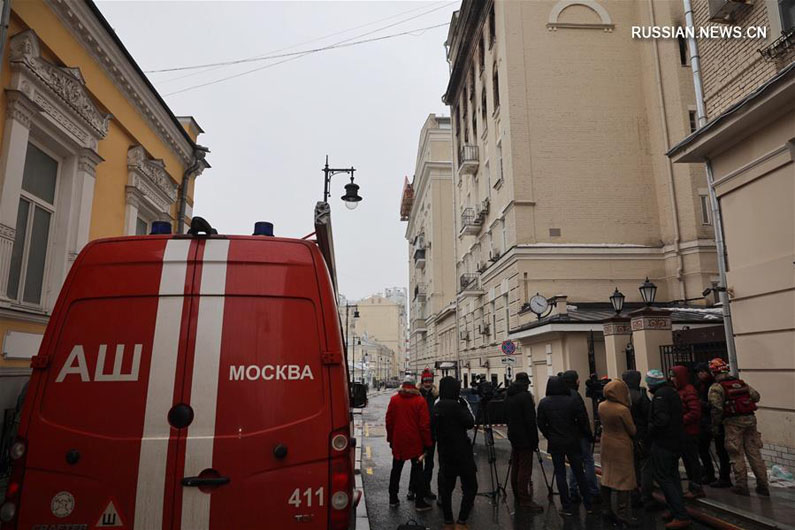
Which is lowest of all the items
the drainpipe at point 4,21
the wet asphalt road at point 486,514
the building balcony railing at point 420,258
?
the wet asphalt road at point 486,514

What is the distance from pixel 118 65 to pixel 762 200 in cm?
1294

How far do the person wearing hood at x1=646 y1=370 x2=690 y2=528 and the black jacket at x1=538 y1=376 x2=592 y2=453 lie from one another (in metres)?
0.93

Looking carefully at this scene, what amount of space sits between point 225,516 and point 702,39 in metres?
13.3

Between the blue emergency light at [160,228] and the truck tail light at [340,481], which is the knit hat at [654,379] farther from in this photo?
the blue emergency light at [160,228]

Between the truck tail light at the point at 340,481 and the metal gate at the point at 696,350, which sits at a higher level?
the metal gate at the point at 696,350

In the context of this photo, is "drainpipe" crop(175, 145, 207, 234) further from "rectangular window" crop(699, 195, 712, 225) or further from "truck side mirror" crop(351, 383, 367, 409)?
"rectangular window" crop(699, 195, 712, 225)

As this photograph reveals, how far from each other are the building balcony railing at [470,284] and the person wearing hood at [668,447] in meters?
21.8

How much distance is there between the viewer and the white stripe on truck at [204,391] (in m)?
3.31

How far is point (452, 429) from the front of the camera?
676cm

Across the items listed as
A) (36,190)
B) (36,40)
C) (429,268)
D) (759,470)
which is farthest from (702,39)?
(429,268)

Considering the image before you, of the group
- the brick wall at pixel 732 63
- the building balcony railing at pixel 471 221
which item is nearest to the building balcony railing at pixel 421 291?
the building balcony railing at pixel 471 221

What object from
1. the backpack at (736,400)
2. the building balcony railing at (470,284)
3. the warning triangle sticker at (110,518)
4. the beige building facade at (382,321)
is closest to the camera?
the warning triangle sticker at (110,518)

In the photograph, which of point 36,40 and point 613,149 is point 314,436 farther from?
point 613,149

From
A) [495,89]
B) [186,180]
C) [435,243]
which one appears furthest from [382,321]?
[186,180]
